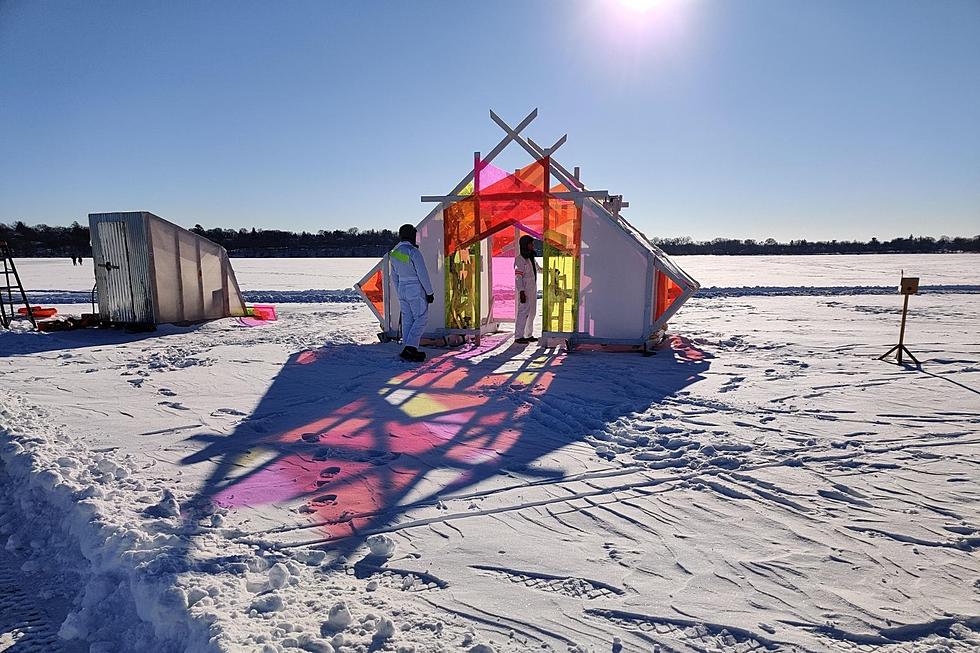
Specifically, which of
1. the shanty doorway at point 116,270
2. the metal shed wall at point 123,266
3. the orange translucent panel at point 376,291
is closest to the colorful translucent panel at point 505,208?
the orange translucent panel at point 376,291

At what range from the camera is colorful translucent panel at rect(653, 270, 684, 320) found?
344 inches

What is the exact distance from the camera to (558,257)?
356 inches

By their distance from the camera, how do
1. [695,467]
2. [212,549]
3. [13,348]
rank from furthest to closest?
[13,348], [695,467], [212,549]

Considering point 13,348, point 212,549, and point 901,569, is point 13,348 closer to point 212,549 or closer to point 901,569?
point 212,549

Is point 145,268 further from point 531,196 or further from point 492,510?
point 492,510

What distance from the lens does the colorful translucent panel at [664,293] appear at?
28.7ft

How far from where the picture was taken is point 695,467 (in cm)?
408

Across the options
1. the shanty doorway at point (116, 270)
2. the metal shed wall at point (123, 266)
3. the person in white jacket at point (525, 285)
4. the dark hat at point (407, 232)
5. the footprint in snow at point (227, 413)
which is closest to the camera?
the footprint in snow at point (227, 413)

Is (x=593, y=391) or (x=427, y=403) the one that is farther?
(x=593, y=391)

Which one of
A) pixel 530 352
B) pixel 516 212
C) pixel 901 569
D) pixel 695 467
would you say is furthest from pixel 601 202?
pixel 901 569

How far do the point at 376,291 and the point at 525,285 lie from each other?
3060 millimetres

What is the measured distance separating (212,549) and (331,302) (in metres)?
15.6

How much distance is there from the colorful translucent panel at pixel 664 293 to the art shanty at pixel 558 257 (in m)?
0.02

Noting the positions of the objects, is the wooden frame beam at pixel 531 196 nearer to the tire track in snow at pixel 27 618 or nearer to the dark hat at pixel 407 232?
the dark hat at pixel 407 232
